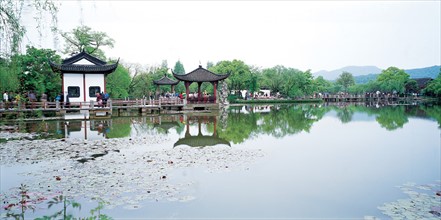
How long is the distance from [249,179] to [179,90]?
39.4 m

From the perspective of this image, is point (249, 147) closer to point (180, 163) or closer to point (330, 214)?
point (180, 163)

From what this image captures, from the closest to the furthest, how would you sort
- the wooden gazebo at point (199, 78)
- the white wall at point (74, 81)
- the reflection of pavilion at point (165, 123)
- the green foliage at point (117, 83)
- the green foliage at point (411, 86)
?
the reflection of pavilion at point (165, 123) < the white wall at point (74, 81) < the wooden gazebo at point (199, 78) < the green foliage at point (117, 83) < the green foliage at point (411, 86)

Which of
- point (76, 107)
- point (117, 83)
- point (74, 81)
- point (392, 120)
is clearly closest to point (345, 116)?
point (392, 120)

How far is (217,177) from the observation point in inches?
259

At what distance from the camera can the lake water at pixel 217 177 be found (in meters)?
4.89

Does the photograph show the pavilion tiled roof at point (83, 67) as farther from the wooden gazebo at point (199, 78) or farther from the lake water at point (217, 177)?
the lake water at point (217, 177)

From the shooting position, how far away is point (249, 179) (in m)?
6.52

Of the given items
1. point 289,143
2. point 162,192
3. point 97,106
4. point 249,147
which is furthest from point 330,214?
point 97,106

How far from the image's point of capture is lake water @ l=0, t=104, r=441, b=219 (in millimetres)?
4895

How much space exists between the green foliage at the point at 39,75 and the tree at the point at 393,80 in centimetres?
5730

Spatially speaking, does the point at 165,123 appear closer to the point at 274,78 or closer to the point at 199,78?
the point at 199,78

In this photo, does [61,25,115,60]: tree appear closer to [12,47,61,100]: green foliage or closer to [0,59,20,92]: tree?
[12,47,61,100]: green foliage

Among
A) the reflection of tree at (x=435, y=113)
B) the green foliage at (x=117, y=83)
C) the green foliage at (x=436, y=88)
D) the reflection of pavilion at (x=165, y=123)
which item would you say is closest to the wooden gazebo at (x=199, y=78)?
the green foliage at (x=117, y=83)

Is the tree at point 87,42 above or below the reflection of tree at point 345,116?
→ above
